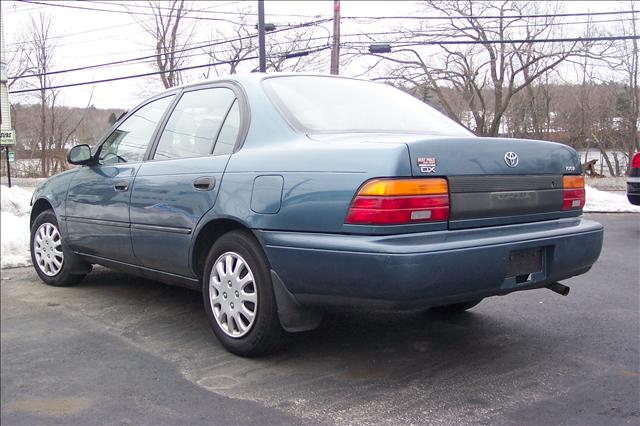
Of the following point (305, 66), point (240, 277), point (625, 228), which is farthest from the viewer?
point (305, 66)

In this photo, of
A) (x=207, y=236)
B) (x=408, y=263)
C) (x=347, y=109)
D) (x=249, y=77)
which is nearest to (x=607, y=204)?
(x=347, y=109)

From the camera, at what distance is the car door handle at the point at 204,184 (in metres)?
3.53

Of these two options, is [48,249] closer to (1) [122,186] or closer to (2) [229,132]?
(1) [122,186]

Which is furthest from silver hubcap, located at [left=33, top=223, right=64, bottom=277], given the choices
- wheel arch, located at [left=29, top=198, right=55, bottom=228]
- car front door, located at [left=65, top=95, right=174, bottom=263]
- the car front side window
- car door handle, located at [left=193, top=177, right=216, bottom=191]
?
car door handle, located at [left=193, top=177, right=216, bottom=191]

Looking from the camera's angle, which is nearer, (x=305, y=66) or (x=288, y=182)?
(x=288, y=182)

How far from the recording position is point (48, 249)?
17.1 feet

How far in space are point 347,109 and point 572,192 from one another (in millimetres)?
1432

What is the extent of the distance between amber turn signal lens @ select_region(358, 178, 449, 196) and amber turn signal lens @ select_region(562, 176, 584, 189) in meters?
1.08

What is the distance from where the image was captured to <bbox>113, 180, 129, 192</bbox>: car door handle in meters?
4.22

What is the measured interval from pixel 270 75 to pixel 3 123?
1977 millimetres

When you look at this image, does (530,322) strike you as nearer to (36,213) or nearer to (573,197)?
(573,197)

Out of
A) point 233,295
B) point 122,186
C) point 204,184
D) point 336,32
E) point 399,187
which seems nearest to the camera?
point 399,187

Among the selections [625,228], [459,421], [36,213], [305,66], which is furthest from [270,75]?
[305,66]

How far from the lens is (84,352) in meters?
3.55
